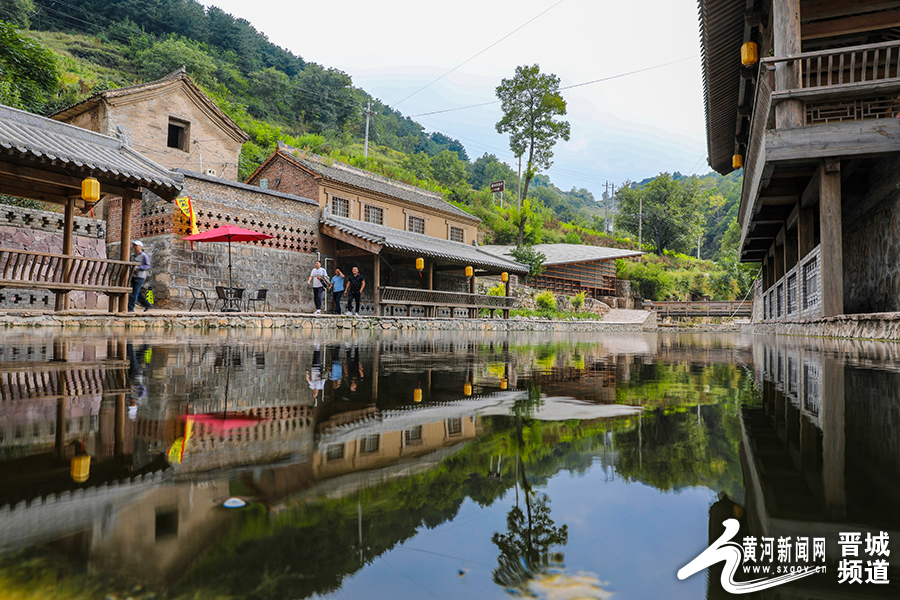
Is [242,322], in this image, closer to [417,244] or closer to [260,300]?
[260,300]

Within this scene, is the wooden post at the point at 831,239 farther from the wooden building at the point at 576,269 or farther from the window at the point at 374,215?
the wooden building at the point at 576,269

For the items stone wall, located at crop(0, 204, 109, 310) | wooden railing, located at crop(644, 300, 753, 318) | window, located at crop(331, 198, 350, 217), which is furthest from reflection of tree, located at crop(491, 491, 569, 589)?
wooden railing, located at crop(644, 300, 753, 318)

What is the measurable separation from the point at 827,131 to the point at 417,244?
46.3ft

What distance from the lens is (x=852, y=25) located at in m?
7.57

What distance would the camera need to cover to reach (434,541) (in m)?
0.70

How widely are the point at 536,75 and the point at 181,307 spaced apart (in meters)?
31.0

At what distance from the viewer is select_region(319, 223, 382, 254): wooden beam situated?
621 inches

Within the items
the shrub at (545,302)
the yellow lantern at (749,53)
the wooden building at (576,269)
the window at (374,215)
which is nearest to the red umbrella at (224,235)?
the window at (374,215)

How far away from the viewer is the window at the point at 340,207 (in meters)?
19.4

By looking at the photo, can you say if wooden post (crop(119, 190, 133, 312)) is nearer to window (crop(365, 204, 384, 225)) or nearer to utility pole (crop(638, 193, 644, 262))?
window (crop(365, 204, 384, 225))

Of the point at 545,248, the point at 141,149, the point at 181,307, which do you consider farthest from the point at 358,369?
the point at 545,248

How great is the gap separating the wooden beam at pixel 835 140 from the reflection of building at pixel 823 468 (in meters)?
5.78

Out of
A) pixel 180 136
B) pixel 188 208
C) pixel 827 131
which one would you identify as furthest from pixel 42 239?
pixel 827 131

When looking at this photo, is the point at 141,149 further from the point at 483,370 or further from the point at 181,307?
the point at 483,370
